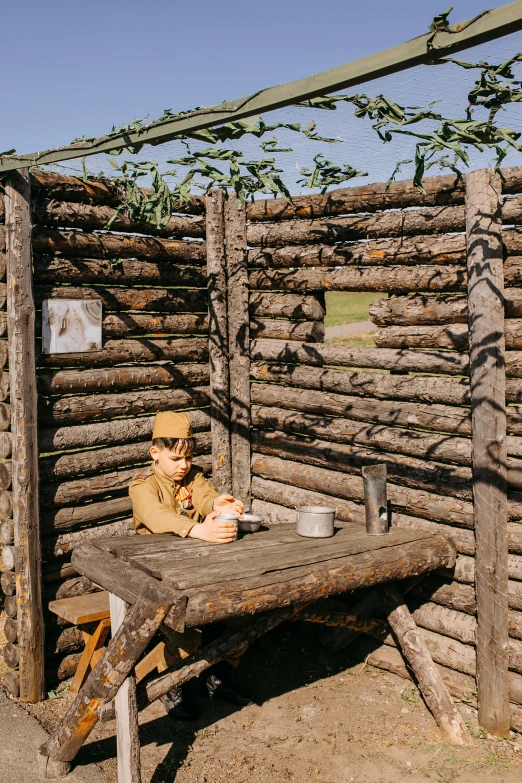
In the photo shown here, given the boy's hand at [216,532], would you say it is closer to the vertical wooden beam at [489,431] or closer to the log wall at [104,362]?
the log wall at [104,362]

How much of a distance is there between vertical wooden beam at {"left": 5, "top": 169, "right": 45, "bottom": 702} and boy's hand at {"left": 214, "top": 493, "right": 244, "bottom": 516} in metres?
1.34

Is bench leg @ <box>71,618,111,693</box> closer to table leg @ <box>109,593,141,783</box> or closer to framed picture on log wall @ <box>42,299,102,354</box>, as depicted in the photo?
table leg @ <box>109,593,141,783</box>

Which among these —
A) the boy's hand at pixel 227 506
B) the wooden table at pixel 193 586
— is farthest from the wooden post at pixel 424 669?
the boy's hand at pixel 227 506

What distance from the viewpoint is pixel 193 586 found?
12.7ft

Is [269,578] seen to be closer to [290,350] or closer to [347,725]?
[347,725]

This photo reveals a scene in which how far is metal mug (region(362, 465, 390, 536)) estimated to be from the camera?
5.06 metres

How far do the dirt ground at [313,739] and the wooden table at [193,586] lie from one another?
0.61 metres

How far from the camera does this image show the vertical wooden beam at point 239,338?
248 inches

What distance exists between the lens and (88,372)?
223 inches

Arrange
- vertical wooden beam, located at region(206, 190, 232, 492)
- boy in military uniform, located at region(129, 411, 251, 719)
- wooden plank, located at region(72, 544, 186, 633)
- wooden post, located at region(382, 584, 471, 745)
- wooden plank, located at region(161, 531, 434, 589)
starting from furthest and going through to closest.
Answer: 1. vertical wooden beam, located at region(206, 190, 232, 492)
2. wooden post, located at region(382, 584, 471, 745)
3. boy in military uniform, located at region(129, 411, 251, 719)
4. wooden plank, located at region(161, 531, 434, 589)
5. wooden plank, located at region(72, 544, 186, 633)

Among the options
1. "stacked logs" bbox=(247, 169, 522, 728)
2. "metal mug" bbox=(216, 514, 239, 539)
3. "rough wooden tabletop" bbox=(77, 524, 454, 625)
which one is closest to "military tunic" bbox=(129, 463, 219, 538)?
"rough wooden tabletop" bbox=(77, 524, 454, 625)

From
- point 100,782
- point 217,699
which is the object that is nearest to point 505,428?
point 217,699

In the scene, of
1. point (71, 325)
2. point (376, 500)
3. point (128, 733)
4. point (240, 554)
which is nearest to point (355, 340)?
point (71, 325)

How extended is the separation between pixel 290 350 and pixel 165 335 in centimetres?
105
